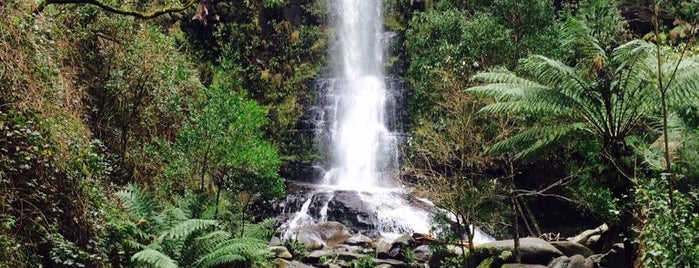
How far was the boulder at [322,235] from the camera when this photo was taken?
1259cm

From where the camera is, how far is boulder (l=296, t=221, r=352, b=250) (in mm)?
12587

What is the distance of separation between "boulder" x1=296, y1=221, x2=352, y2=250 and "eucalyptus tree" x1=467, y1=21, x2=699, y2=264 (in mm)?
5763

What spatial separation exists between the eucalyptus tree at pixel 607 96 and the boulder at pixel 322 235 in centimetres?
576

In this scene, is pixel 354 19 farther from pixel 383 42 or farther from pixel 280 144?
pixel 280 144

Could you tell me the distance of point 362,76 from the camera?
894 inches

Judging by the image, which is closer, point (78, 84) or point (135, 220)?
point (135, 220)

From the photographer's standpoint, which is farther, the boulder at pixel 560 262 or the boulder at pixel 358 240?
the boulder at pixel 358 240

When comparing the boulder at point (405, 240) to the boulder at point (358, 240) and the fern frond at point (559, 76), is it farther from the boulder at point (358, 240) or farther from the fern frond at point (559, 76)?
the fern frond at point (559, 76)

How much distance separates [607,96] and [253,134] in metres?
5.83

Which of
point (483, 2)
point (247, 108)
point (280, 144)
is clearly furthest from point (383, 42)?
point (247, 108)

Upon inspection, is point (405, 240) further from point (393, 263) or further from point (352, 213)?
point (352, 213)

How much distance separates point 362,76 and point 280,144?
520 centimetres

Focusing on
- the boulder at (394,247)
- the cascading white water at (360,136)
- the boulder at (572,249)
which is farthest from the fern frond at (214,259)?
the cascading white water at (360,136)

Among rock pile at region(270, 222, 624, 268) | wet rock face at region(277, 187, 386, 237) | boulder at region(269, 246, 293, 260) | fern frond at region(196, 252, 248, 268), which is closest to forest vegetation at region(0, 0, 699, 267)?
fern frond at region(196, 252, 248, 268)
